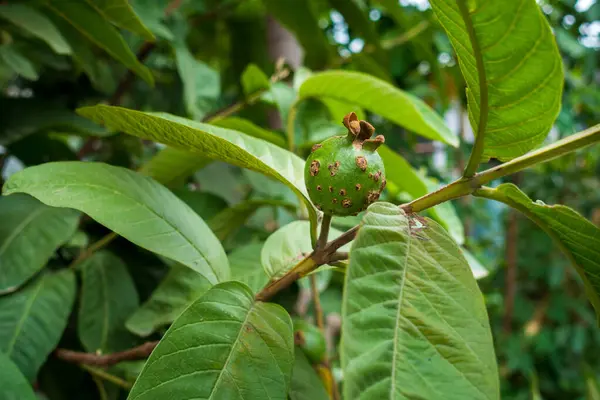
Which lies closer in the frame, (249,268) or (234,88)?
(249,268)

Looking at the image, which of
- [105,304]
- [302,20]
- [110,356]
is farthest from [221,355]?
[302,20]

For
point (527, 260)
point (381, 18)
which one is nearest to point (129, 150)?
point (381, 18)

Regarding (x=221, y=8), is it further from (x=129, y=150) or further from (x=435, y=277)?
(x=435, y=277)

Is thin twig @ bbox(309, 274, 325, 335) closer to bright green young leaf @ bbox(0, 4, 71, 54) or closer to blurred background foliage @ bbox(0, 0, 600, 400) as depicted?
blurred background foliage @ bbox(0, 0, 600, 400)

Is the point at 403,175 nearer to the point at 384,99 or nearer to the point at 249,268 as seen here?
the point at 384,99

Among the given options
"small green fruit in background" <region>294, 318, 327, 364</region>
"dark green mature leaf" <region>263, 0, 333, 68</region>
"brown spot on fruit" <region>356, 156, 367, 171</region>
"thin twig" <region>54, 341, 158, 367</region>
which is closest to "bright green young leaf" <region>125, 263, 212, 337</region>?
"thin twig" <region>54, 341, 158, 367</region>

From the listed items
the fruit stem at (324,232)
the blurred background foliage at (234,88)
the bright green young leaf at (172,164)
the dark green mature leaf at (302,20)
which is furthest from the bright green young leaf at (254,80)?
the fruit stem at (324,232)
